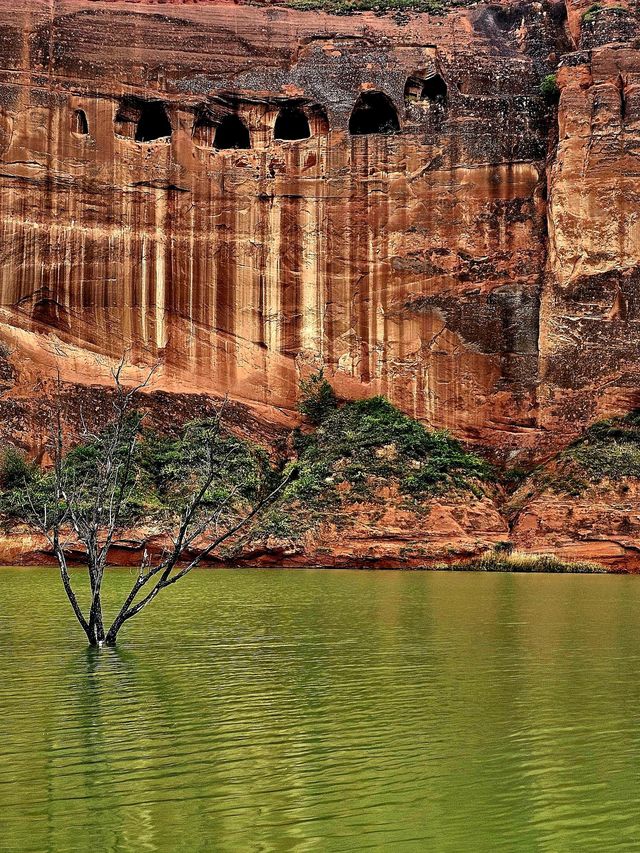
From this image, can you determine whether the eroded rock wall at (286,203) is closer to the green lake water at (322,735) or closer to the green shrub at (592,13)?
the green shrub at (592,13)

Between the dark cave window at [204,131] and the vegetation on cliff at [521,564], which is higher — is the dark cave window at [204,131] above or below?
above

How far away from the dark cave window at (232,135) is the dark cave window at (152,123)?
187 centimetres

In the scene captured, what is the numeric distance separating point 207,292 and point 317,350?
4485 millimetres

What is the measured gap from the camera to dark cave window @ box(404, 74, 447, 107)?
41.2 meters

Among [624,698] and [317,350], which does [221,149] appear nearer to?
[317,350]

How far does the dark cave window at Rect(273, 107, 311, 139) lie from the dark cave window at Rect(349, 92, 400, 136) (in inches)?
66.9

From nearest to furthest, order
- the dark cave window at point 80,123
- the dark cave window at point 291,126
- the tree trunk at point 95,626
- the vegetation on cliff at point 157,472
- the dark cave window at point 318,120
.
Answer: the tree trunk at point 95,626
the vegetation on cliff at point 157,472
the dark cave window at point 80,123
the dark cave window at point 318,120
the dark cave window at point 291,126

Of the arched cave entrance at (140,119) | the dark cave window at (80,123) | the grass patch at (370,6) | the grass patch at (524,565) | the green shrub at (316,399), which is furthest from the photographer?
the grass patch at (370,6)

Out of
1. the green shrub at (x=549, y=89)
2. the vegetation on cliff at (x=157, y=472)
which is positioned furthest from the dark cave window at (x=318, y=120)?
the vegetation on cliff at (x=157, y=472)

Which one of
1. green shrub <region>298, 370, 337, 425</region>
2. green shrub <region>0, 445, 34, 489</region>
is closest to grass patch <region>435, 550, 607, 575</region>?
green shrub <region>298, 370, 337, 425</region>

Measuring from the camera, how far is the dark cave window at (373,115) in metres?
41.3

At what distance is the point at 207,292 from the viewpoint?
41.3 meters

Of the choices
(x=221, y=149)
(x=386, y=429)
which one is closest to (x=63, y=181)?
(x=221, y=149)

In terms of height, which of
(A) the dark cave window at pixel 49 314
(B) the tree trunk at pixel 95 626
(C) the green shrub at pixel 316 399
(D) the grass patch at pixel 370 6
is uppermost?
(D) the grass patch at pixel 370 6
